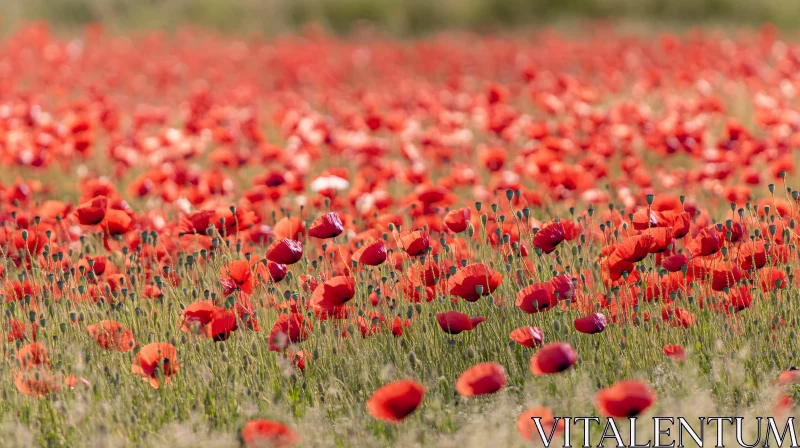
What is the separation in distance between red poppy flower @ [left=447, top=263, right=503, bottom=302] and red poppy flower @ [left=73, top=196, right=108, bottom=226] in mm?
1280

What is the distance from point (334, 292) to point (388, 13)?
12406mm

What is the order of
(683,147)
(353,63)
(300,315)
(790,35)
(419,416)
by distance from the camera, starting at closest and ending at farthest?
(419,416) → (300,315) → (683,147) → (353,63) → (790,35)

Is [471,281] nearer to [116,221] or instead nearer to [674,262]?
[674,262]

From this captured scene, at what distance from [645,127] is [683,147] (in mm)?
863

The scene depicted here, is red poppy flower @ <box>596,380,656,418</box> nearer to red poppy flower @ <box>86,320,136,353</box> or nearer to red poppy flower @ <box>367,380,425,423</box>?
red poppy flower @ <box>367,380,425,423</box>

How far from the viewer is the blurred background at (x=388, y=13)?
46.0 ft

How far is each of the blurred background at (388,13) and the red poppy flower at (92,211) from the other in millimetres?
11188

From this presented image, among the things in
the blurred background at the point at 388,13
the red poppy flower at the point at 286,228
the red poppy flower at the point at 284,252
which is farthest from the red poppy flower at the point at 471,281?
the blurred background at the point at 388,13

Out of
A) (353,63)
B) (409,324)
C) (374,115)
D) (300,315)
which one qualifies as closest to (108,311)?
(300,315)

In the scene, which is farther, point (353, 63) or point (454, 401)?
point (353, 63)

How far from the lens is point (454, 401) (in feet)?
8.57

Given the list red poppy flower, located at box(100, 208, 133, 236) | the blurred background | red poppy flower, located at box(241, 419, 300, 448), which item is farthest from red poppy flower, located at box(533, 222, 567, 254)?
the blurred background

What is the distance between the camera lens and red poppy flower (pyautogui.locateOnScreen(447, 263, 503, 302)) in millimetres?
2623

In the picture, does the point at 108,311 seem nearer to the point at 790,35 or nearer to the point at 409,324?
the point at 409,324
